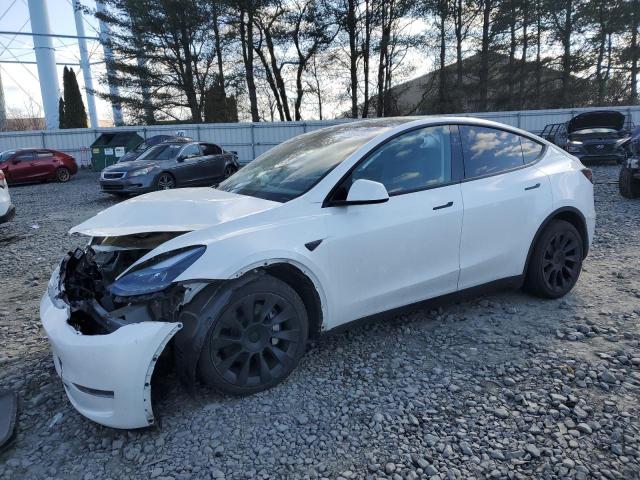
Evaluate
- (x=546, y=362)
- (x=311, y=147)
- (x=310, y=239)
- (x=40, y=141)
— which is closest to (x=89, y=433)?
(x=310, y=239)

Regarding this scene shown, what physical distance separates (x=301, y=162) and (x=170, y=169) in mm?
10213

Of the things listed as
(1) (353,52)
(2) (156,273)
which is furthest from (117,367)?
(1) (353,52)

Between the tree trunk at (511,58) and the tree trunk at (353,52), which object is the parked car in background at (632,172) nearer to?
the tree trunk at (511,58)

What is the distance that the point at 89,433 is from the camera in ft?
8.74

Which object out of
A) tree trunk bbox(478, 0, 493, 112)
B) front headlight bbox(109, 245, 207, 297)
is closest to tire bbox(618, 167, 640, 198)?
front headlight bbox(109, 245, 207, 297)

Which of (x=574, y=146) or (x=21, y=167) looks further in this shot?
(x=21, y=167)

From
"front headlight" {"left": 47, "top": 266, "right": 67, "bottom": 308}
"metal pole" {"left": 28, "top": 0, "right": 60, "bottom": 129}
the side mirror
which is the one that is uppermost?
"metal pole" {"left": 28, "top": 0, "right": 60, "bottom": 129}

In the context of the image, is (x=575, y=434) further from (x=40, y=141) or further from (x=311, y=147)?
(x=40, y=141)

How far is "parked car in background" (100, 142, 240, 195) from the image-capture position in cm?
1234

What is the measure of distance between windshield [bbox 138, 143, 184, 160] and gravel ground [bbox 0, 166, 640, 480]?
9902 millimetres

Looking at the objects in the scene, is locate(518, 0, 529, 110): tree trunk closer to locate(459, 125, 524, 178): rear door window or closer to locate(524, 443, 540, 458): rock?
locate(459, 125, 524, 178): rear door window

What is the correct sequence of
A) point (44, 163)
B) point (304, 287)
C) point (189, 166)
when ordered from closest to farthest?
point (304, 287) → point (189, 166) → point (44, 163)

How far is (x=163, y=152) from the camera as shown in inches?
537

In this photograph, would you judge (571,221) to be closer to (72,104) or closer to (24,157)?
(24,157)
